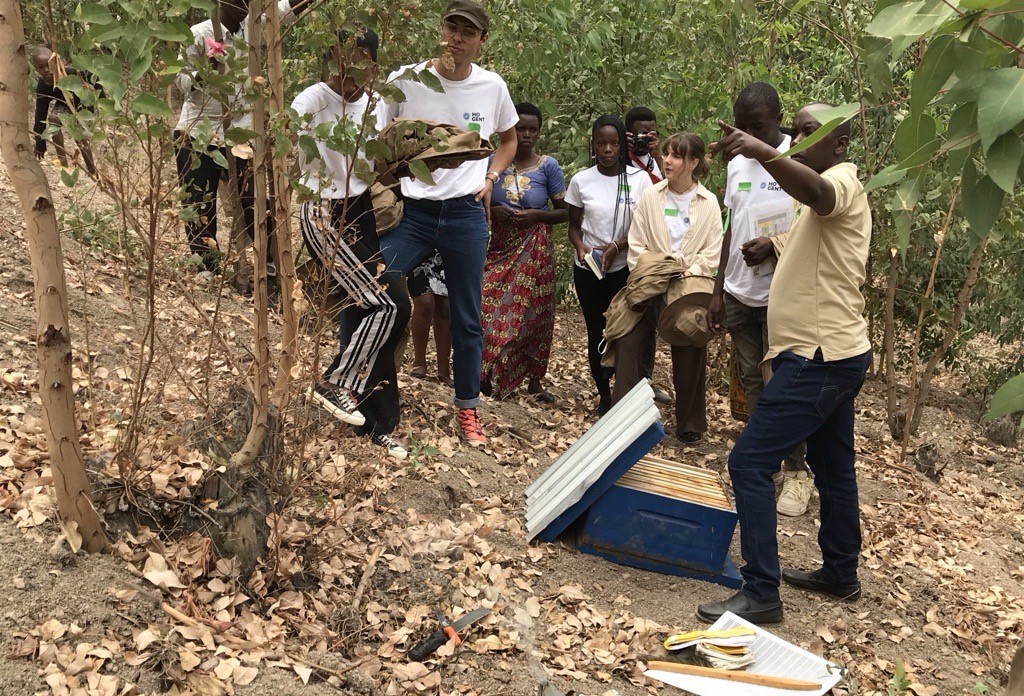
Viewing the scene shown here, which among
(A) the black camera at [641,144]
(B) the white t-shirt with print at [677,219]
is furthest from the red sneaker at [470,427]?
(A) the black camera at [641,144]

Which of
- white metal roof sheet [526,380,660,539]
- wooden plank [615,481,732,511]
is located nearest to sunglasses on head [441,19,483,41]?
white metal roof sheet [526,380,660,539]

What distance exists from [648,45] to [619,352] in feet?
10.4

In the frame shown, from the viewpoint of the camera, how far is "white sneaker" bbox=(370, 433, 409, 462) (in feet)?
16.6

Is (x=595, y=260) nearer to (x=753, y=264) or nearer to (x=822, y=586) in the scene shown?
(x=753, y=264)

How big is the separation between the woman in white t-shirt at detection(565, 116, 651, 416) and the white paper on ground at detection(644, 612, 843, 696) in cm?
307

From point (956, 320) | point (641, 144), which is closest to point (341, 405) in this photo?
point (641, 144)

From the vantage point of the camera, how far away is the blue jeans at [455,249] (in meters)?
5.31

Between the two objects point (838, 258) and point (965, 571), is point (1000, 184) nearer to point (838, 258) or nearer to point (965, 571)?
point (838, 258)

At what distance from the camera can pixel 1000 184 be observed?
1.73 m

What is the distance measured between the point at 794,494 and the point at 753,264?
1410 mm

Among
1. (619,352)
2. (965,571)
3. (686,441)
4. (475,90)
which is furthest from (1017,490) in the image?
(475,90)

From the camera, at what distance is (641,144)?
23.0ft

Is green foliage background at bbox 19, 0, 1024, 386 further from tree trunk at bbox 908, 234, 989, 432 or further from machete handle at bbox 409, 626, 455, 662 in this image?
machete handle at bbox 409, 626, 455, 662

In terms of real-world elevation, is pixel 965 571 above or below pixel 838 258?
below
